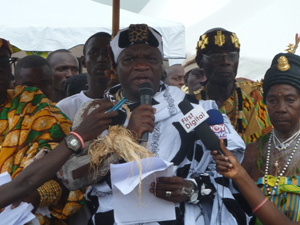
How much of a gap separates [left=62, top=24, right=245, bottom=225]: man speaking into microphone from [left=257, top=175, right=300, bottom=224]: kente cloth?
307 millimetres

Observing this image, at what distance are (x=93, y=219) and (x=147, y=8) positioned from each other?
28.0 ft

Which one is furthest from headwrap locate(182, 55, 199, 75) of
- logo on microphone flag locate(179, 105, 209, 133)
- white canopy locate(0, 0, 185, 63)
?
logo on microphone flag locate(179, 105, 209, 133)

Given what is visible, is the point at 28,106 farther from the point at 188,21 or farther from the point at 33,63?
the point at 188,21

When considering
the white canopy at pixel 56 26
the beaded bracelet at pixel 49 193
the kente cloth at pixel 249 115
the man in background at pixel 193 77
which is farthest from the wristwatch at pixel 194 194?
the man in background at pixel 193 77

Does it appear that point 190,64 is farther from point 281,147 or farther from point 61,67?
point 281,147

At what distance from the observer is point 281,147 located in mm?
3217

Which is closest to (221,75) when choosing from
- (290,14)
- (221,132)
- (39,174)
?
(221,132)

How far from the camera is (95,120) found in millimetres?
2713

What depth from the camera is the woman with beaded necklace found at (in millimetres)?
2990

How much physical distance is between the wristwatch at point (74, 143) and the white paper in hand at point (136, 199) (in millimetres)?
222

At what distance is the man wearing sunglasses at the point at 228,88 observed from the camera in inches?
170

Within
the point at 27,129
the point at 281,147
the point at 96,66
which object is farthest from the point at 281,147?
the point at 96,66

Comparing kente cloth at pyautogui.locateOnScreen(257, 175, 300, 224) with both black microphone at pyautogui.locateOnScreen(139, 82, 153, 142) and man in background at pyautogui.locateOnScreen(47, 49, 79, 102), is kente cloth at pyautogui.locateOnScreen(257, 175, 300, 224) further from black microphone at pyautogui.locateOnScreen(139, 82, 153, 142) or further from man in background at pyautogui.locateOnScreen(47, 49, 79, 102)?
man in background at pyautogui.locateOnScreen(47, 49, 79, 102)

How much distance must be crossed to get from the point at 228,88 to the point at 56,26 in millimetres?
2120
